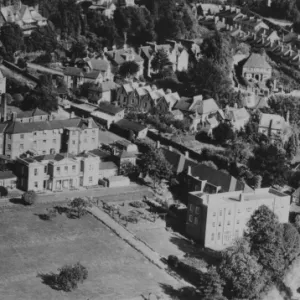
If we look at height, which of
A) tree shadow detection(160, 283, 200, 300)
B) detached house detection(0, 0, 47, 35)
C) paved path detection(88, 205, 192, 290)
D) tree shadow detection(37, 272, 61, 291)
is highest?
detached house detection(0, 0, 47, 35)

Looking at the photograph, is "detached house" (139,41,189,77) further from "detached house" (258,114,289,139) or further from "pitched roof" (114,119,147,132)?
"pitched roof" (114,119,147,132)

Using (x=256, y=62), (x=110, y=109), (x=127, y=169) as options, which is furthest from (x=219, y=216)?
(x=256, y=62)

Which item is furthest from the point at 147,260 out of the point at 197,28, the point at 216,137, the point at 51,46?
the point at 197,28

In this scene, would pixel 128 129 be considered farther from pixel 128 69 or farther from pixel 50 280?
pixel 50 280

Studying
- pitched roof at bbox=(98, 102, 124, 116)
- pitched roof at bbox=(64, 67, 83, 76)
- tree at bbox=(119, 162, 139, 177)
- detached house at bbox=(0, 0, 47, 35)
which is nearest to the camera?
tree at bbox=(119, 162, 139, 177)

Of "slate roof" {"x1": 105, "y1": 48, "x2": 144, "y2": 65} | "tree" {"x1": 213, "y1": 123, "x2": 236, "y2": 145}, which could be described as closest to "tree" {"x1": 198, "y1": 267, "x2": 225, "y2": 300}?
"tree" {"x1": 213, "y1": 123, "x2": 236, "y2": 145}

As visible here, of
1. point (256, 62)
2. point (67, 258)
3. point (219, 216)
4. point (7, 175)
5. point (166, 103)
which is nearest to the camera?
point (67, 258)

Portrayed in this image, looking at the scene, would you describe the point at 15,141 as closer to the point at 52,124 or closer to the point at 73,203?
the point at 52,124
